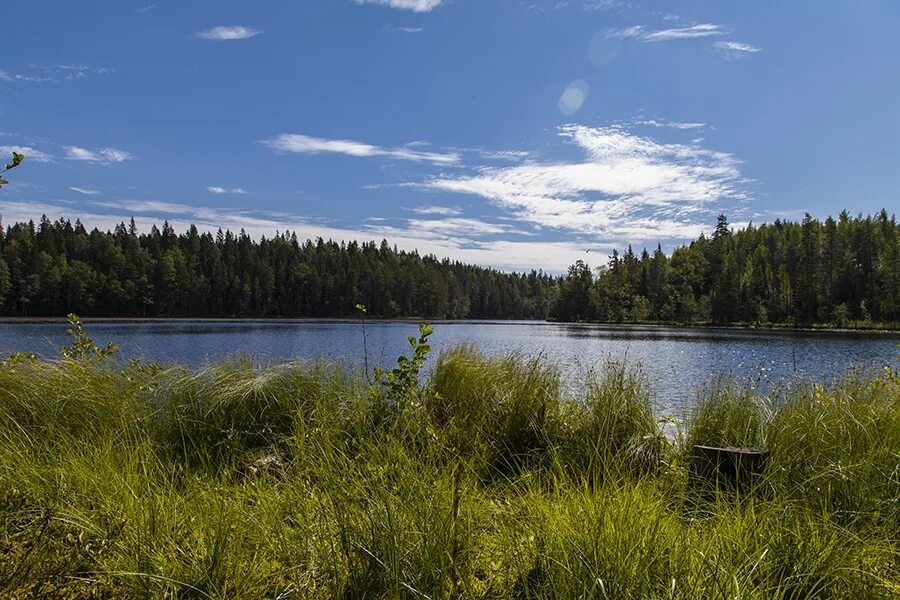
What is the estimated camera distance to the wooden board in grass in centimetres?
398

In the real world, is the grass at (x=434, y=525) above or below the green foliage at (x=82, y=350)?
below

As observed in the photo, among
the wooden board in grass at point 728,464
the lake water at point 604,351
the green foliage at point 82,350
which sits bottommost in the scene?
the lake water at point 604,351

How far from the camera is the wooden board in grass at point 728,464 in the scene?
13.1 ft

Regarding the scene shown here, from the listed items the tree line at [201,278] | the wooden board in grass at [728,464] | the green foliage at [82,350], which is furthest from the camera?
the tree line at [201,278]

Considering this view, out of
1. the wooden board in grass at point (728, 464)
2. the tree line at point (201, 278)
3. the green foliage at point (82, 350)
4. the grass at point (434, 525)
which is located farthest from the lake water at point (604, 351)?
the tree line at point (201, 278)

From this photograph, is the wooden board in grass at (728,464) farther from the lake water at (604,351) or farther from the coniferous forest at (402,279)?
the coniferous forest at (402,279)

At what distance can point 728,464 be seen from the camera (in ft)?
13.6

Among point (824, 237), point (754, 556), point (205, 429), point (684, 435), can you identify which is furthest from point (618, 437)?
point (824, 237)

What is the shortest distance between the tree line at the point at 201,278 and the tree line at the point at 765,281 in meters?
50.2

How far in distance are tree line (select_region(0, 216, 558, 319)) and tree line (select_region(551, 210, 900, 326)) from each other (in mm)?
50242

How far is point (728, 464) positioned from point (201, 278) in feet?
453

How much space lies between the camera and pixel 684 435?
5.89 metres

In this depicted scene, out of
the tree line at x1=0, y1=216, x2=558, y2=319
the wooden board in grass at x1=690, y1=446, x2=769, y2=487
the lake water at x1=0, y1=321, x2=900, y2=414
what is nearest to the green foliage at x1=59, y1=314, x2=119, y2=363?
the lake water at x1=0, y1=321, x2=900, y2=414

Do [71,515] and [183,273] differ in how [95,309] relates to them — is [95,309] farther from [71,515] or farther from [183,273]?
→ [71,515]
